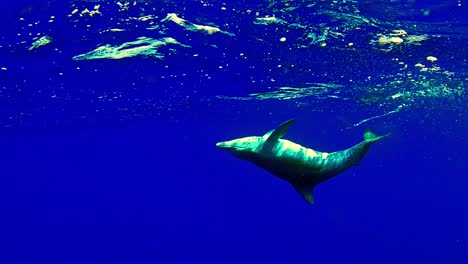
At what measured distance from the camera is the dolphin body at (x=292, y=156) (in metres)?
2.83

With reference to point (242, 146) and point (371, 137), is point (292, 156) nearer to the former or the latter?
point (242, 146)

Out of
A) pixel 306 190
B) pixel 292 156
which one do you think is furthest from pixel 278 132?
pixel 306 190

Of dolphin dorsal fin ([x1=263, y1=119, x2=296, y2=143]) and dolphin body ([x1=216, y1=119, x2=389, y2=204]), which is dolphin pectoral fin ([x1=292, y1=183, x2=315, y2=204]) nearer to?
dolphin body ([x1=216, y1=119, x2=389, y2=204])

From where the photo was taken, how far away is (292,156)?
9.35ft

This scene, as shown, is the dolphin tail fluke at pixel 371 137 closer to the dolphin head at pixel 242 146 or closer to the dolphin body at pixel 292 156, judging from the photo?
the dolphin body at pixel 292 156

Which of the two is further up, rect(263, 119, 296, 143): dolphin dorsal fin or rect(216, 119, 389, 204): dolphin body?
A: rect(263, 119, 296, 143): dolphin dorsal fin

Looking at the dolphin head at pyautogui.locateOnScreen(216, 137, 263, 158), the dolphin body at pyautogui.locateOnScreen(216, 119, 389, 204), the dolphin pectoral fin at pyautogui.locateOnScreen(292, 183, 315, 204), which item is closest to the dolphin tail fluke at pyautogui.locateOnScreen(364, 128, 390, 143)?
the dolphin body at pyautogui.locateOnScreen(216, 119, 389, 204)

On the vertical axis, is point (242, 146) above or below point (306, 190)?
above

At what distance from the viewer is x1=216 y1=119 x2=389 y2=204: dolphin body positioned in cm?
283

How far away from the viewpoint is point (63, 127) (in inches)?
1624

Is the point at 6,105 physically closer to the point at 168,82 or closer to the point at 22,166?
the point at 168,82

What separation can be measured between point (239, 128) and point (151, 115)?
19.3 meters

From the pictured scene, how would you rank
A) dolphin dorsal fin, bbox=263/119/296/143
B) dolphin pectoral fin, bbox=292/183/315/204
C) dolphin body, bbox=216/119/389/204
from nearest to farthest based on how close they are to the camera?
1. dolphin dorsal fin, bbox=263/119/296/143
2. dolphin body, bbox=216/119/389/204
3. dolphin pectoral fin, bbox=292/183/315/204

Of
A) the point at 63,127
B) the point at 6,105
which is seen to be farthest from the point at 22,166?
the point at 6,105
